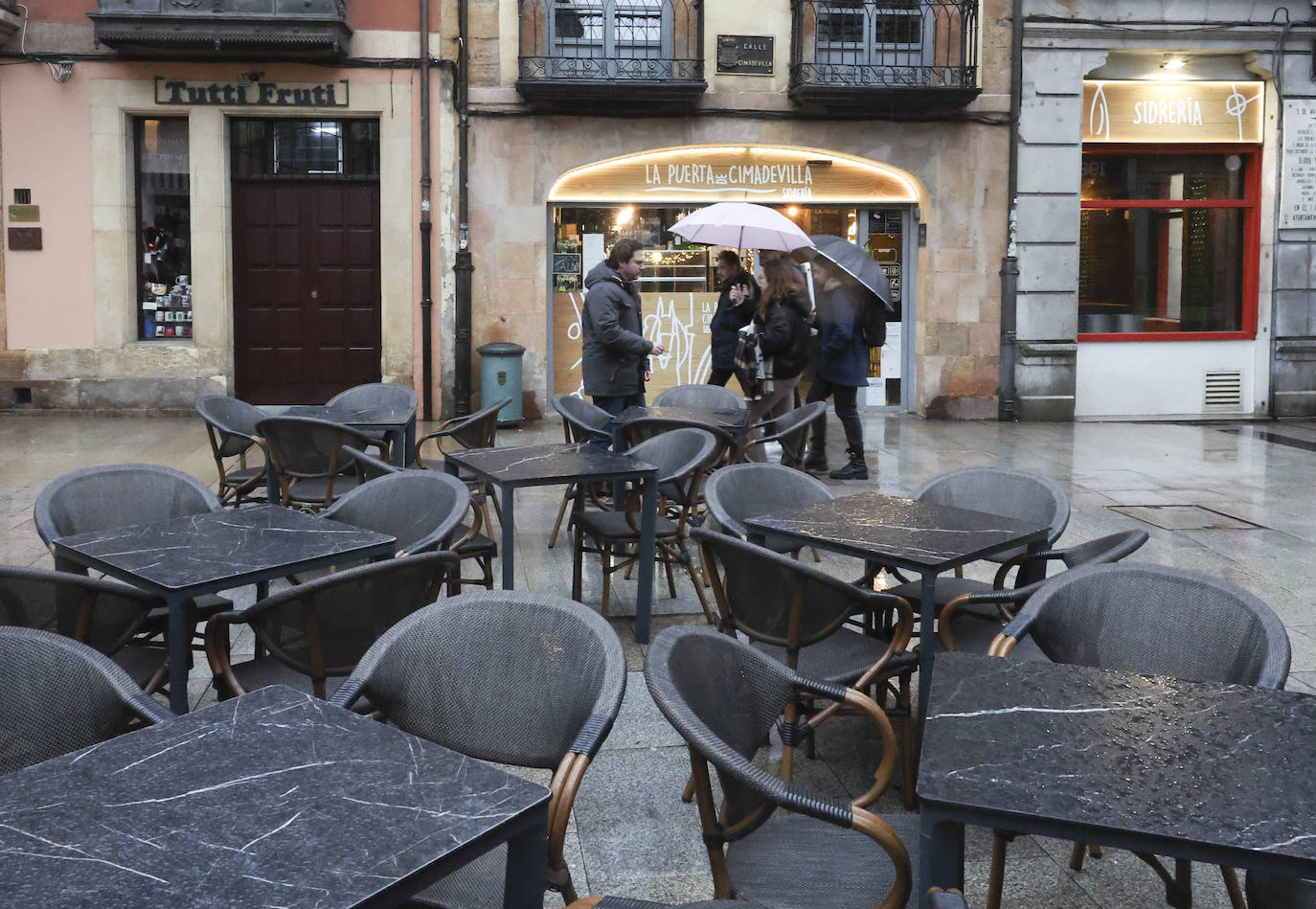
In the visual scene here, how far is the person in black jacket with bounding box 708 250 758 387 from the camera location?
1070 cm

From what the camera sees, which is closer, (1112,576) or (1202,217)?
(1112,576)

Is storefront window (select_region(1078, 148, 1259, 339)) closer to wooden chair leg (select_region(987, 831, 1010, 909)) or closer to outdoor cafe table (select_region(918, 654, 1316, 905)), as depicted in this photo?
wooden chair leg (select_region(987, 831, 1010, 909))

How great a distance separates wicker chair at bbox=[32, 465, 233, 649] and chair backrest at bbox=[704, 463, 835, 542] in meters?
1.73

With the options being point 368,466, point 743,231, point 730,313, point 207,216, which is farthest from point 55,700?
point 207,216

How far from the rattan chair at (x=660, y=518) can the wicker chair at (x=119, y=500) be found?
1841mm

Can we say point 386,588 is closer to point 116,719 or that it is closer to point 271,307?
point 116,719

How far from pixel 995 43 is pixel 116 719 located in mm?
13982

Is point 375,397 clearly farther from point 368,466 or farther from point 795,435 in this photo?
point 795,435

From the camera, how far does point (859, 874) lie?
272 centimetres

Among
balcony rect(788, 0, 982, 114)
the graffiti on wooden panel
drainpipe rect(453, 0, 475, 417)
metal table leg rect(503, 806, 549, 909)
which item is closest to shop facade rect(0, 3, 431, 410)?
drainpipe rect(453, 0, 475, 417)

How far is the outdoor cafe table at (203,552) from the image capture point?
11.9 feet

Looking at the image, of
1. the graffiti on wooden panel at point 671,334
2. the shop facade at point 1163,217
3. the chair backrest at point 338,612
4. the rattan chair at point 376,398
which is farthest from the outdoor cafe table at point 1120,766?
the shop facade at point 1163,217

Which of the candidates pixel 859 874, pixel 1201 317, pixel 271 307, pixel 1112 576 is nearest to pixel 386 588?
pixel 859 874

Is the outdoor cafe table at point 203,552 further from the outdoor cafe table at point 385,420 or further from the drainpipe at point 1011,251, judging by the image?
the drainpipe at point 1011,251
